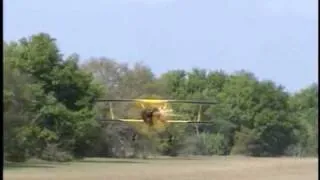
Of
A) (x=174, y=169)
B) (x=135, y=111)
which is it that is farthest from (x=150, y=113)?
(x=174, y=169)

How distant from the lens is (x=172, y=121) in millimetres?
4129

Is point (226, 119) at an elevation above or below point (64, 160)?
above

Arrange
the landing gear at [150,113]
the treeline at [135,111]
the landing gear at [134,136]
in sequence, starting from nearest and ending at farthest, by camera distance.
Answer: the landing gear at [150,113] < the treeline at [135,111] < the landing gear at [134,136]

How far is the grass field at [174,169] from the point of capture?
147 inches

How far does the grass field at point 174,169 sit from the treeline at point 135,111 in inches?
2.7

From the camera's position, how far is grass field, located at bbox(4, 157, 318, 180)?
373 cm

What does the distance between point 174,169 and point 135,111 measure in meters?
0.52

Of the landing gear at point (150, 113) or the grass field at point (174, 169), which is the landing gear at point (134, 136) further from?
the landing gear at point (150, 113)

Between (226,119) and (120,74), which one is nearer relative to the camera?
(226,119)

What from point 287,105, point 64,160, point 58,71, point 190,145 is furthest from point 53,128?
point 287,105

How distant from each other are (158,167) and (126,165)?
46cm

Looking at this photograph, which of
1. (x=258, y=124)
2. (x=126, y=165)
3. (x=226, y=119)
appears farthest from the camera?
(x=226, y=119)

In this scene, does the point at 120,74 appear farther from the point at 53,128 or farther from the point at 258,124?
the point at 258,124

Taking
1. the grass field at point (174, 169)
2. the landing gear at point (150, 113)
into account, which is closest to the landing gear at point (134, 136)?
the grass field at point (174, 169)
